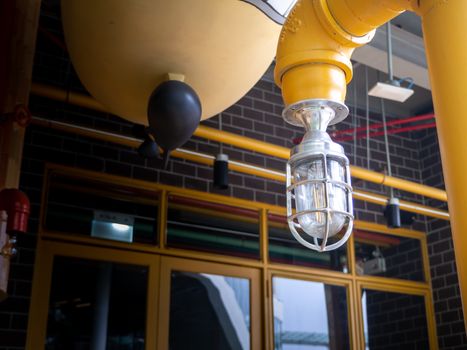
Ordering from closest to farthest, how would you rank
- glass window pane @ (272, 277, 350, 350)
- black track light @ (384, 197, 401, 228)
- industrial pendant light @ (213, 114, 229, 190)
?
industrial pendant light @ (213, 114, 229, 190), black track light @ (384, 197, 401, 228), glass window pane @ (272, 277, 350, 350)

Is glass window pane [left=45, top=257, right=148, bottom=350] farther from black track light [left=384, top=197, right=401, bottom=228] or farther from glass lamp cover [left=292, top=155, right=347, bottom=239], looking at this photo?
glass lamp cover [left=292, top=155, right=347, bottom=239]

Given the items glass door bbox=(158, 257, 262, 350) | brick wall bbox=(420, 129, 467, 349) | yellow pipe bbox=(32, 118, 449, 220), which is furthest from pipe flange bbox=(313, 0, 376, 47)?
brick wall bbox=(420, 129, 467, 349)

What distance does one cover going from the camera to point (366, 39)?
4.69ft

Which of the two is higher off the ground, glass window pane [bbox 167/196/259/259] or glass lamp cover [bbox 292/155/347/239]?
glass window pane [bbox 167/196/259/259]

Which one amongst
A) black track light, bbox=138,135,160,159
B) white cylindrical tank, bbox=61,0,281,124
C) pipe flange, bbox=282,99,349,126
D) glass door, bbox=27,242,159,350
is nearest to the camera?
pipe flange, bbox=282,99,349,126

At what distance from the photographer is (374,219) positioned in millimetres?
5910

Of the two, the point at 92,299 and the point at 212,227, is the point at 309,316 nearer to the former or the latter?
the point at 212,227

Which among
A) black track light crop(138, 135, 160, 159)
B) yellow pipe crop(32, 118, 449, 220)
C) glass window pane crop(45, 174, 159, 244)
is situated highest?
yellow pipe crop(32, 118, 449, 220)

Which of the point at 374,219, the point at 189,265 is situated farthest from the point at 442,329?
the point at 189,265

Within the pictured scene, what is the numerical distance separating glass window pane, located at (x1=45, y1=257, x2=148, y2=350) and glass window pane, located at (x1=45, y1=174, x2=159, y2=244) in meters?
0.23

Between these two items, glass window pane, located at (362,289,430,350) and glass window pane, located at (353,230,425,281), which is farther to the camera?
glass window pane, located at (353,230,425,281)

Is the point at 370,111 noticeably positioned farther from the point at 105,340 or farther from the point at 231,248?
the point at 105,340

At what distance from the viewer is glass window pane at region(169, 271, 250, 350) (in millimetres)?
4680

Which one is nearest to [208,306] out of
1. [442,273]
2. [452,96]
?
[442,273]
